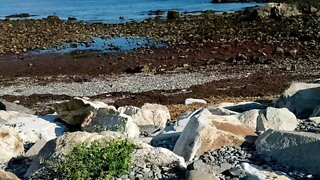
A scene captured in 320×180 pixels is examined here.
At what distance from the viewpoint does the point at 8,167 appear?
29.7ft

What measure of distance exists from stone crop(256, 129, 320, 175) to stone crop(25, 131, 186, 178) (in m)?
1.18

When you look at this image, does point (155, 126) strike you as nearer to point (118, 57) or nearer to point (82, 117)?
point (82, 117)

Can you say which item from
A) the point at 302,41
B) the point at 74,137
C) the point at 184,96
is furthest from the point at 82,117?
the point at 302,41

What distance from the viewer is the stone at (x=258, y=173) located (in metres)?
7.02

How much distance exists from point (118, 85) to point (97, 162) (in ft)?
51.3

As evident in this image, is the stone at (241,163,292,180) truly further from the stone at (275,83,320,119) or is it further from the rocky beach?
the stone at (275,83,320,119)

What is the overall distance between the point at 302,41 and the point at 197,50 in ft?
18.4

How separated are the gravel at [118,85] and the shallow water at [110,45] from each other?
9.16 metres

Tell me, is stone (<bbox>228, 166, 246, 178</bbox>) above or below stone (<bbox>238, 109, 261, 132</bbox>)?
above

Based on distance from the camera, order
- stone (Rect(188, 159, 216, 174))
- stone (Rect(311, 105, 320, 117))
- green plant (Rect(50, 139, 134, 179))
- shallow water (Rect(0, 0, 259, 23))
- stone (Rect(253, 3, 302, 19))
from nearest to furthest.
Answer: green plant (Rect(50, 139, 134, 179))
stone (Rect(188, 159, 216, 174))
stone (Rect(311, 105, 320, 117))
stone (Rect(253, 3, 302, 19))
shallow water (Rect(0, 0, 259, 23))

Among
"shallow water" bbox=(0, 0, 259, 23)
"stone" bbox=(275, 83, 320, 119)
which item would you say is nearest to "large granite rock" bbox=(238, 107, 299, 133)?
"stone" bbox=(275, 83, 320, 119)

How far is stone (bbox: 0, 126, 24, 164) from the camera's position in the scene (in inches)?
373

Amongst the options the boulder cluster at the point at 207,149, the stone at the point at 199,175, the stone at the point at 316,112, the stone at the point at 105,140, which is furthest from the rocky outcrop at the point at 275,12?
the stone at the point at 199,175

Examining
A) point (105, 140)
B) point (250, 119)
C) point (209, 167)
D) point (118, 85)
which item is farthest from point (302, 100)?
point (118, 85)
